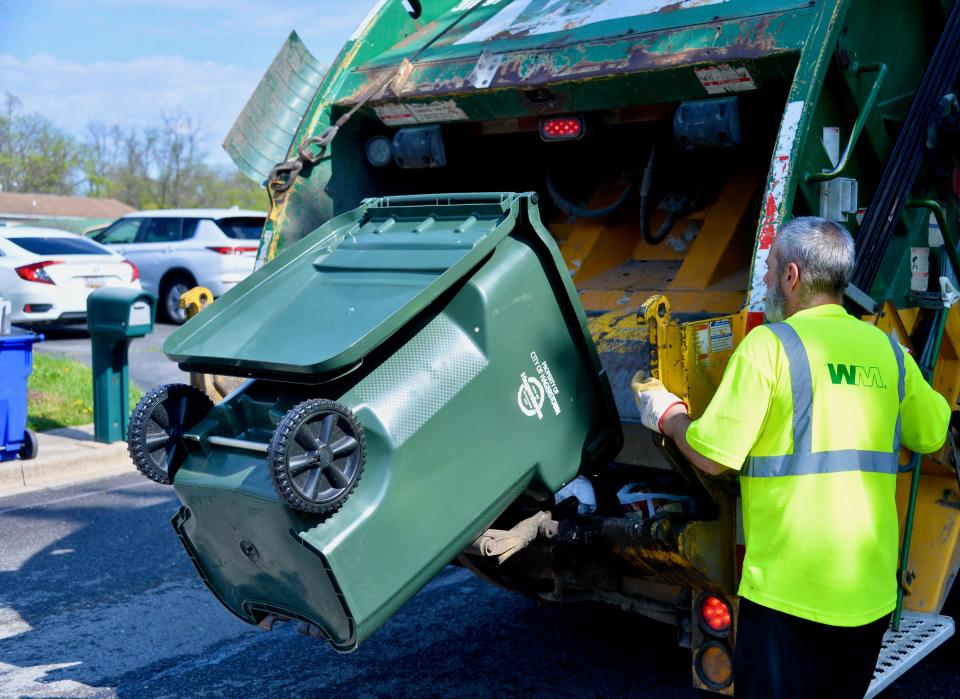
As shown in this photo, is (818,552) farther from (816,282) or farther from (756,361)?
(816,282)

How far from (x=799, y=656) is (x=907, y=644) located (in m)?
1.00

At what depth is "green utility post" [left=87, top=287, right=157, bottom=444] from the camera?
22.9ft

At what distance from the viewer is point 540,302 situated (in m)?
2.91

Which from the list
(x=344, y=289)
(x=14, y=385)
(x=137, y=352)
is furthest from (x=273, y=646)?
(x=137, y=352)

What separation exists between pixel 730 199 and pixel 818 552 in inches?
82.4

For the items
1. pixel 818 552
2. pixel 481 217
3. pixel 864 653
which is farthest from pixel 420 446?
pixel 864 653

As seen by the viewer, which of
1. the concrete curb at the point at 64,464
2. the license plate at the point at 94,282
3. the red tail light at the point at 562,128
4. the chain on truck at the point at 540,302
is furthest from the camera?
the license plate at the point at 94,282

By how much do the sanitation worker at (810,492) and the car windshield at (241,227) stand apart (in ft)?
39.4

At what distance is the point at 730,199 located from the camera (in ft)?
13.7

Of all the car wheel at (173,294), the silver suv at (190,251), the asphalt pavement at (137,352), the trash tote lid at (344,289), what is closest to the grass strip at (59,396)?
the asphalt pavement at (137,352)

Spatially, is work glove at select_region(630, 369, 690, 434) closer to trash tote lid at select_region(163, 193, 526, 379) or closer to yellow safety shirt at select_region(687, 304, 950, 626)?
yellow safety shirt at select_region(687, 304, 950, 626)

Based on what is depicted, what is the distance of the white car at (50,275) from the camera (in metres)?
11.8

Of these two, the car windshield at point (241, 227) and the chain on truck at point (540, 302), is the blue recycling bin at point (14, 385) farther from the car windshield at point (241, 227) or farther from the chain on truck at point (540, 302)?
the car windshield at point (241, 227)

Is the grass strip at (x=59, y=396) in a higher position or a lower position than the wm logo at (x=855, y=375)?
lower
